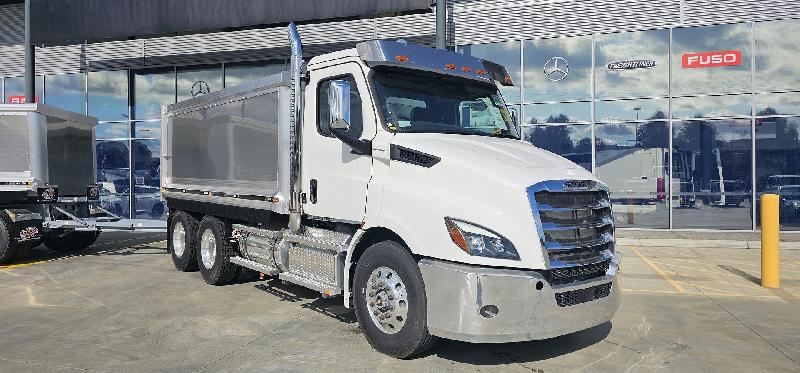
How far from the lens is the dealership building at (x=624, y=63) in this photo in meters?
14.6

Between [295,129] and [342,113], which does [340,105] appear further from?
[295,129]

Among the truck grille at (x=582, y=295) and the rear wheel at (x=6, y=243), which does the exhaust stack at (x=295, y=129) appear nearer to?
the truck grille at (x=582, y=295)

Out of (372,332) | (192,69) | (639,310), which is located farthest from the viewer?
(192,69)

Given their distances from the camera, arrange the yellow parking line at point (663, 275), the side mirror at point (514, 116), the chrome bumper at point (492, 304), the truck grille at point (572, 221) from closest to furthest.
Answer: the chrome bumper at point (492, 304) → the truck grille at point (572, 221) → the side mirror at point (514, 116) → the yellow parking line at point (663, 275)

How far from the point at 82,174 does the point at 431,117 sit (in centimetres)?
925

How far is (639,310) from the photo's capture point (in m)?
6.59

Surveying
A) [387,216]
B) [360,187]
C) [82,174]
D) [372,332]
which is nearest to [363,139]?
[360,187]

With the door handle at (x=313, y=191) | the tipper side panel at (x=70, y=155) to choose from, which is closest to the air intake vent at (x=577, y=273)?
the door handle at (x=313, y=191)

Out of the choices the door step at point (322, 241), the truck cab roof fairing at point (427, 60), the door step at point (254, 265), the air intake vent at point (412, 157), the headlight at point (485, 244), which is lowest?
the door step at point (254, 265)

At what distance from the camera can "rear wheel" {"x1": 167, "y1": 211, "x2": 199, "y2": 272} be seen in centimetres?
870

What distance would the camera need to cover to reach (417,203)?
4.50 metres

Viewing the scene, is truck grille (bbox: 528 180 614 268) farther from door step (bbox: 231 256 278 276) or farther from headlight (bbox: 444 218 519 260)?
door step (bbox: 231 256 278 276)

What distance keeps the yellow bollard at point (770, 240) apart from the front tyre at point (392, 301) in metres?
6.02

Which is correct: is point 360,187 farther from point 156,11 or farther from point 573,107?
point 156,11
